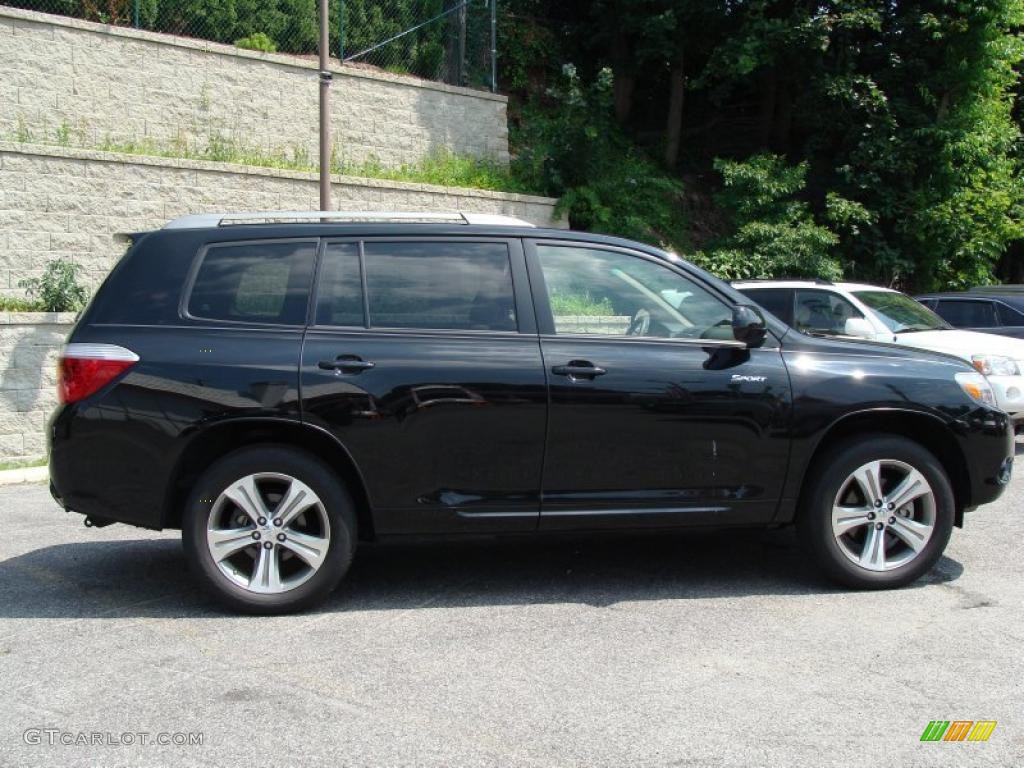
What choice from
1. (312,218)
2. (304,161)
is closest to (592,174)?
(304,161)

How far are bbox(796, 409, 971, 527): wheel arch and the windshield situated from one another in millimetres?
5217

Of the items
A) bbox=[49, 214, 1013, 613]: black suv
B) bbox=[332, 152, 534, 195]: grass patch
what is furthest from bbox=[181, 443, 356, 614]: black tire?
bbox=[332, 152, 534, 195]: grass patch

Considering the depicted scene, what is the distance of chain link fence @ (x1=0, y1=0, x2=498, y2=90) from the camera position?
580 inches

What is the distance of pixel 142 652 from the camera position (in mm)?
4488

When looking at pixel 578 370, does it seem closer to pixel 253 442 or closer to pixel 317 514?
pixel 317 514

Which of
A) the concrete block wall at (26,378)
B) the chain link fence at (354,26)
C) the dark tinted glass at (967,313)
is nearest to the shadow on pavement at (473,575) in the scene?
the concrete block wall at (26,378)

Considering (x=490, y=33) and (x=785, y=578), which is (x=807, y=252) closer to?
(x=490, y=33)

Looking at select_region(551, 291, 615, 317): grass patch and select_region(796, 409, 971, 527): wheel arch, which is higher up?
select_region(551, 291, 615, 317): grass patch

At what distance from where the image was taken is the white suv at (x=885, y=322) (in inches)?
382

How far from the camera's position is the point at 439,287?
17.0 ft

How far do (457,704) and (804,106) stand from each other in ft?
61.1

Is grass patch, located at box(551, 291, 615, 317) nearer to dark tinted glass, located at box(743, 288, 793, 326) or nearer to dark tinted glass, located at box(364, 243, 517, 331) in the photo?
dark tinted glass, located at box(364, 243, 517, 331)

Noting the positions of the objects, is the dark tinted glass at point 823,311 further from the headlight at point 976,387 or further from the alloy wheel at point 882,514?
the alloy wheel at point 882,514

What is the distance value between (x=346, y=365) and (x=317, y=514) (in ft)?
2.45
